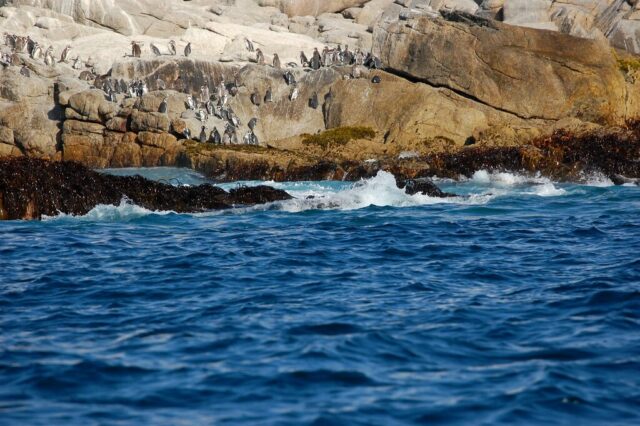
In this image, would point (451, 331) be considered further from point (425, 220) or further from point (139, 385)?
point (425, 220)

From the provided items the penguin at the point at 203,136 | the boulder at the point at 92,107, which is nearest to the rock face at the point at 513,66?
the penguin at the point at 203,136

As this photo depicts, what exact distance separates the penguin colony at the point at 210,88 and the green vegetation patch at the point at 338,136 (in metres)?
A: 2.12

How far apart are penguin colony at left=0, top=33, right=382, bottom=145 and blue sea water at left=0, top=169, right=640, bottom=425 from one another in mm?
18169

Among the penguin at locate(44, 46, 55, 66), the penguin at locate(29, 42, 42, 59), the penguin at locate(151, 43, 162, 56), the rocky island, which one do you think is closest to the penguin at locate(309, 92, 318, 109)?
the rocky island

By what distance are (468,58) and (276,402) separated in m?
29.6

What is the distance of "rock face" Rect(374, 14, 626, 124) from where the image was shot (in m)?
34.1

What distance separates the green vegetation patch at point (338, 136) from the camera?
33531mm

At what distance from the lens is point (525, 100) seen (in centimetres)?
3444

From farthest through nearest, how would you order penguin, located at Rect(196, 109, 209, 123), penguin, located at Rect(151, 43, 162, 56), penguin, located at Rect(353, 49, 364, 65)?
penguin, located at Rect(151, 43, 162, 56) < penguin, located at Rect(353, 49, 364, 65) < penguin, located at Rect(196, 109, 209, 123)

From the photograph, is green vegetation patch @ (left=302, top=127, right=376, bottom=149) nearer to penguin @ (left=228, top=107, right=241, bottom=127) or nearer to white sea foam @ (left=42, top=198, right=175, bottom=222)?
penguin @ (left=228, top=107, right=241, bottom=127)

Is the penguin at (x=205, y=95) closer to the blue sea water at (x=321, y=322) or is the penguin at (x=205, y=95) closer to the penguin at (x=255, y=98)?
the penguin at (x=255, y=98)

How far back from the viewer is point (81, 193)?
1769cm

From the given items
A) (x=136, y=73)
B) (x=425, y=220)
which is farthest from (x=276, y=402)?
(x=136, y=73)

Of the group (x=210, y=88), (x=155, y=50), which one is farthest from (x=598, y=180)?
(x=155, y=50)
